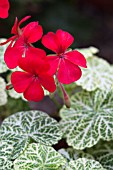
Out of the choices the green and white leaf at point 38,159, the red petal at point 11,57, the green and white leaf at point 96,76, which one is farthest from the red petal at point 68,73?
the green and white leaf at point 96,76

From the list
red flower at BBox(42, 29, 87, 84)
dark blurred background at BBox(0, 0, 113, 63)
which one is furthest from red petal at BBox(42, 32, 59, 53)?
dark blurred background at BBox(0, 0, 113, 63)

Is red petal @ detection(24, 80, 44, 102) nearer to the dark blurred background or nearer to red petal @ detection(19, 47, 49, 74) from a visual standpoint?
red petal @ detection(19, 47, 49, 74)

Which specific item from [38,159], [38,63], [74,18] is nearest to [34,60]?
[38,63]

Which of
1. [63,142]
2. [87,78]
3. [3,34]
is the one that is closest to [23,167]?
[63,142]

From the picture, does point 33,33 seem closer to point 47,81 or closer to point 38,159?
point 47,81

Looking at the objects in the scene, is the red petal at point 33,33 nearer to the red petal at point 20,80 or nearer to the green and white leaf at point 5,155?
the red petal at point 20,80
